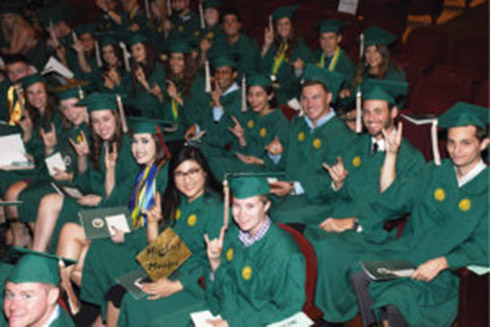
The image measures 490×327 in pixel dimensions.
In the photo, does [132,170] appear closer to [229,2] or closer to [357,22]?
[357,22]

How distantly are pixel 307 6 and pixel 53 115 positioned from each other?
151 inches

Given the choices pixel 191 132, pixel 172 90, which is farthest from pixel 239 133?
pixel 172 90

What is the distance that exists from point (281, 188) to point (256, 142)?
0.86 m

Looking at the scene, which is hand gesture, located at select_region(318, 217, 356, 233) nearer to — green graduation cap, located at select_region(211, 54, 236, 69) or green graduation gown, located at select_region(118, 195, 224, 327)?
green graduation gown, located at select_region(118, 195, 224, 327)

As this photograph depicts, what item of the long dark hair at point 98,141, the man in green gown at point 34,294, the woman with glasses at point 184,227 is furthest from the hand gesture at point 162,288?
the long dark hair at point 98,141

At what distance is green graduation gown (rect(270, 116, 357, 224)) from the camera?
392cm

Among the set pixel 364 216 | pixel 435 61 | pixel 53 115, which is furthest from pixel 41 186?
pixel 435 61

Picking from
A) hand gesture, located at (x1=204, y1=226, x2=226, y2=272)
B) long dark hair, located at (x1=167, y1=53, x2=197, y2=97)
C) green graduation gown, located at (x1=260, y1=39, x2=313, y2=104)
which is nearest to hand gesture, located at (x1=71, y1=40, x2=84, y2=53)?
long dark hair, located at (x1=167, y1=53, x2=197, y2=97)

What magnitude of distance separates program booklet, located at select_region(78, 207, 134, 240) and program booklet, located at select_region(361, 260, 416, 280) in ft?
5.24

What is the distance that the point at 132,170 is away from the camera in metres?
4.16

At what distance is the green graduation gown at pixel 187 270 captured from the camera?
9.88 feet

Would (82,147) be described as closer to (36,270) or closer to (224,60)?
(224,60)

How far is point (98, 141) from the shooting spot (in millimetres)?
4414

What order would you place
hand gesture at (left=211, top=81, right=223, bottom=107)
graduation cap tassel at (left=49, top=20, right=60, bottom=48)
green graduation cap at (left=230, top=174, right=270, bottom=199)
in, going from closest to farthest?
green graduation cap at (left=230, top=174, right=270, bottom=199) < hand gesture at (left=211, top=81, right=223, bottom=107) < graduation cap tassel at (left=49, top=20, right=60, bottom=48)
